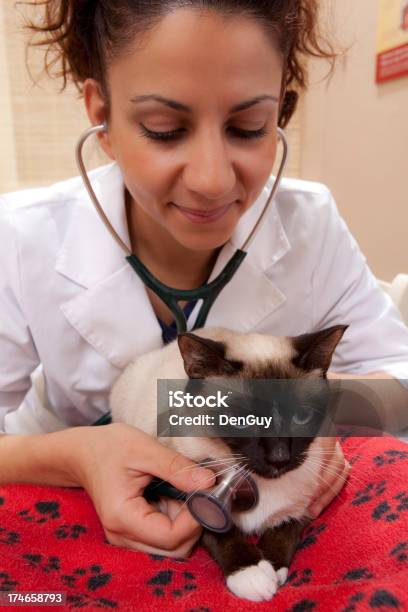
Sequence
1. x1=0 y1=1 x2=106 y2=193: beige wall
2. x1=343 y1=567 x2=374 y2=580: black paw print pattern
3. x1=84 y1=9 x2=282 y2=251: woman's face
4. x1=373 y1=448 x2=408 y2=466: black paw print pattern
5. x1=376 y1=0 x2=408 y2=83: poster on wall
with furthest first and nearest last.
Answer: x1=0 y1=1 x2=106 y2=193: beige wall, x1=376 y1=0 x2=408 y2=83: poster on wall, x1=373 y1=448 x2=408 y2=466: black paw print pattern, x1=84 y1=9 x2=282 y2=251: woman's face, x1=343 y1=567 x2=374 y2=580: black paw print pattern

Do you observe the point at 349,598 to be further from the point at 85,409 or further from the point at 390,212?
the point at 390,212

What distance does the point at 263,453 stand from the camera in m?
0.68

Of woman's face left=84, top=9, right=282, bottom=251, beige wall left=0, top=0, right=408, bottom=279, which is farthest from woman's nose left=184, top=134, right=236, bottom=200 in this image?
beige wall left=0, top=0, right=408, bottom=279

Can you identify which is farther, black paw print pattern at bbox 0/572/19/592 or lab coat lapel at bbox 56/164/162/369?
lab coat lapel at bbox 56/164/162/369

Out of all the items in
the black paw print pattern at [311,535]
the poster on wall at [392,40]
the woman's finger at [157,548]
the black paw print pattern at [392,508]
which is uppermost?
the poster on wall at [392,40]

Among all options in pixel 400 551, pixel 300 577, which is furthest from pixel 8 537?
pixel 400 551

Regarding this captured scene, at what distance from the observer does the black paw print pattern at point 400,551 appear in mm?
603

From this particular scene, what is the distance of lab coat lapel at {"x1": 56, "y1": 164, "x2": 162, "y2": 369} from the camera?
96cm

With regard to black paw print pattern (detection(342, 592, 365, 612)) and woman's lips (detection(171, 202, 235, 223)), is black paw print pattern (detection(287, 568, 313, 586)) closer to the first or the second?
black paw print pattern (detection(342, 592, 365, 612))

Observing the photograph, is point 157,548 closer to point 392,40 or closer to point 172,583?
point 172,583

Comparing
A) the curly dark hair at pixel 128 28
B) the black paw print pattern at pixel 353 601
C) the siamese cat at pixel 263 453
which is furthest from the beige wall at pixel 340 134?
the black paw print pattern at pixel 353 601

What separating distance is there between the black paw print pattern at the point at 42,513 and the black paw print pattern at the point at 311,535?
349mm

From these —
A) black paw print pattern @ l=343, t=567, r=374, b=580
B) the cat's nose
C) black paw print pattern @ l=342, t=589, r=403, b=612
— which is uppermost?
the cat's nose

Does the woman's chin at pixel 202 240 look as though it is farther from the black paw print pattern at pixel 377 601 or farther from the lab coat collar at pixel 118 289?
the black paw print pattern at pixel 377 601
